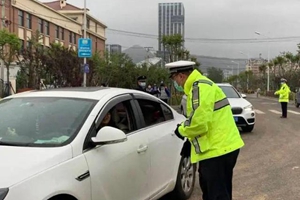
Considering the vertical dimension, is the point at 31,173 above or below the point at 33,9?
below

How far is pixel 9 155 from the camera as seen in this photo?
3258mm

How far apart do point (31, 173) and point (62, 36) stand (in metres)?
66.5

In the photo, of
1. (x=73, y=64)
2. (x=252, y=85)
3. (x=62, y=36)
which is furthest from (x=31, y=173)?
(x=252, y=85)

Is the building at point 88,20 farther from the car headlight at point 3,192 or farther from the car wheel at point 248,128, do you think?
the car headlight at point 3,192

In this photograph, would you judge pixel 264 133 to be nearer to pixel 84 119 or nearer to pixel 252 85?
pixel 84 119

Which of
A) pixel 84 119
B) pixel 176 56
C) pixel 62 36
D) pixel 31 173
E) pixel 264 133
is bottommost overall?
pixel 264 133

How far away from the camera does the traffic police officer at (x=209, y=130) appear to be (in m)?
3.73

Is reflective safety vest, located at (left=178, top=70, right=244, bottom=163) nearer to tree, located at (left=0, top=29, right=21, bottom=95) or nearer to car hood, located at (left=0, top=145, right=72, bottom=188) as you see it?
car hood, located at (left=0, top=145, right=72, bottom=188)

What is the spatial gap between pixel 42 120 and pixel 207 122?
1.49 metres

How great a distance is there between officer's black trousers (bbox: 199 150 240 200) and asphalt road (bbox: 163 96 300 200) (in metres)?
1.97

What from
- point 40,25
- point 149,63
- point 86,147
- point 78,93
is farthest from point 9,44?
point 40,25

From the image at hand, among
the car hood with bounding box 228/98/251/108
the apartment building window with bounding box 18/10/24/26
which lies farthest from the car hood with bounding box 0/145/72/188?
the apartment building window with bounding box 18/10/24/26

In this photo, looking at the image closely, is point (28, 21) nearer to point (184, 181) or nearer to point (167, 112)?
point (167, 112)

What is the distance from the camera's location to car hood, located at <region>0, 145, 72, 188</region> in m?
2.93
